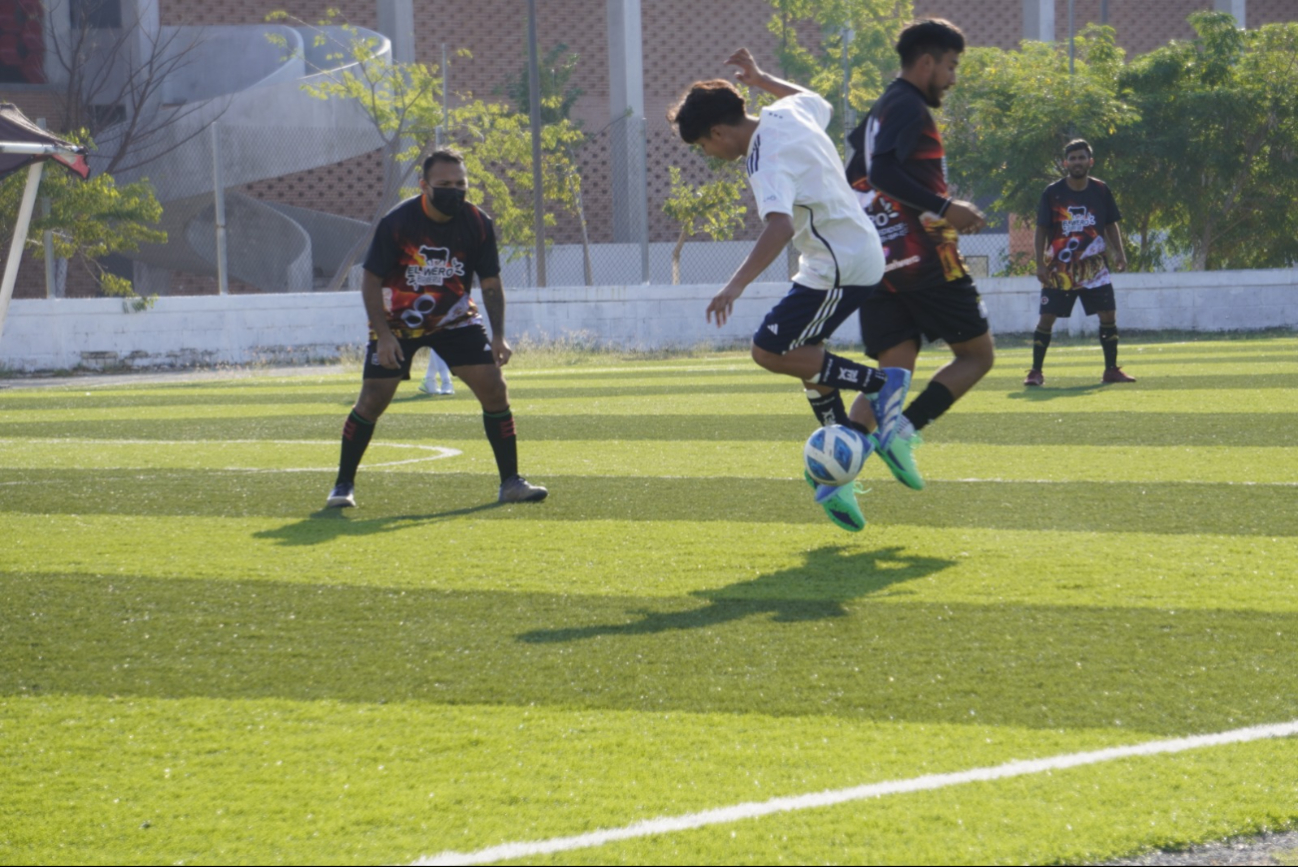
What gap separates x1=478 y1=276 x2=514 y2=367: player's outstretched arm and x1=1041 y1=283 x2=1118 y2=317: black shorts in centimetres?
673

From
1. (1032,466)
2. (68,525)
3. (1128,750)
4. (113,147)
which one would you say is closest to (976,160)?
(113,147)

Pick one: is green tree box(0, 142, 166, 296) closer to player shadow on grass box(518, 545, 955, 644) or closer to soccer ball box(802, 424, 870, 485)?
soccer ball box(802, 424, 870, 485)

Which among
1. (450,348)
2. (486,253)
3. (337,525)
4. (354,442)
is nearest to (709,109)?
(486,253)

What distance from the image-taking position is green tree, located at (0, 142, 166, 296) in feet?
66.8

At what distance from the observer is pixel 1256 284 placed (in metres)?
23.8

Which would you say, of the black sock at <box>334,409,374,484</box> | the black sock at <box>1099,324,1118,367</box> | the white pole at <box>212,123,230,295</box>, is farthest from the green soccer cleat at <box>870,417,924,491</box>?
the white pole at <box>212,123,230,295</box>

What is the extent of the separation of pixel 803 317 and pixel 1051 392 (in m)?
7.34

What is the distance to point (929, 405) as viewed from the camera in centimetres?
597

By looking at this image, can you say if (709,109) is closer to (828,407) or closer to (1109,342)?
(828,407)

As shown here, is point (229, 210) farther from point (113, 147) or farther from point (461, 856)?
point (461, 856)

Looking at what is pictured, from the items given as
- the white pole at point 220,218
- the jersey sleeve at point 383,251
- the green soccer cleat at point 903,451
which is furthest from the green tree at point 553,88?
the green soccer cleat at point 903,451

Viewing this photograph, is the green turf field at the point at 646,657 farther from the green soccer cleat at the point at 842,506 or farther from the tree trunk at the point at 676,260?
the tree trunk at the point at 676,260

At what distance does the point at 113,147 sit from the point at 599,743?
90.2 feet

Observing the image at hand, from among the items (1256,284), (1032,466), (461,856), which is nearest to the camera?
(461,856)
